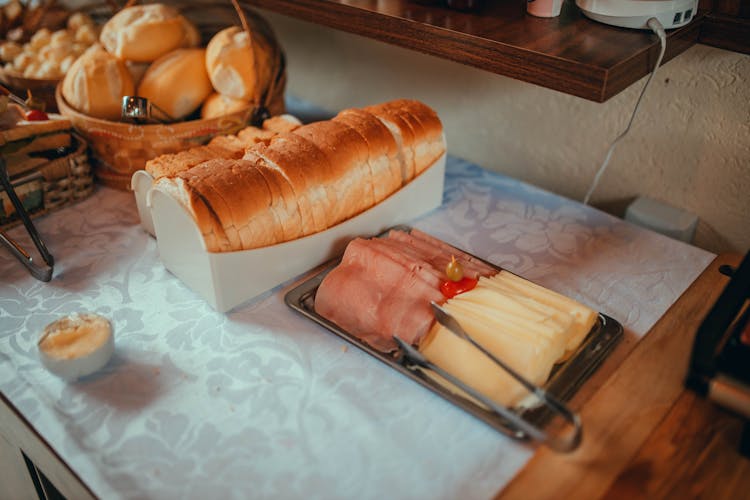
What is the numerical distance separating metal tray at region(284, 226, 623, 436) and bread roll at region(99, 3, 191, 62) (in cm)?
69

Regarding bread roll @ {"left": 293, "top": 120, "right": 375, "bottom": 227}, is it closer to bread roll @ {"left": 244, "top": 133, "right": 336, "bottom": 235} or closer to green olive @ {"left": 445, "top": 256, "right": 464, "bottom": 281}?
bread roll @ {"left": 244, "top": 133, "right": 336, "bottom": 235}

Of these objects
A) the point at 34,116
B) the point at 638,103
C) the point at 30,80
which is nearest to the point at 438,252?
the point at 638,103

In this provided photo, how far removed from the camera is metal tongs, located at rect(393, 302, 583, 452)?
2.49 ft

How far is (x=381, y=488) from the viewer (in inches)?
29.6

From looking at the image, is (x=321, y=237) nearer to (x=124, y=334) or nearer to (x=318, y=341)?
(x=318, y=341)

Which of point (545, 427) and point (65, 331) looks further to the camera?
point (65, 331)

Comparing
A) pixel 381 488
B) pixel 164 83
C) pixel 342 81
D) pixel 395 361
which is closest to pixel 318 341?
pixel 395 361

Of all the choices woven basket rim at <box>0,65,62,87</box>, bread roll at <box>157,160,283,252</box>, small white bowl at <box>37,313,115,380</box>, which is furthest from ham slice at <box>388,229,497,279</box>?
woven basket rim at <box>0,65,62,87</box>

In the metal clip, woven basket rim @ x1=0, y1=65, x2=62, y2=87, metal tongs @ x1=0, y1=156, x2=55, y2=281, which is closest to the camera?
metal tongs @ x1=0, y1=156, x2=55, y2=281

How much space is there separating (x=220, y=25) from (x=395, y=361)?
1141 mm

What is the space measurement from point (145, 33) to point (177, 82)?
5.4 inches

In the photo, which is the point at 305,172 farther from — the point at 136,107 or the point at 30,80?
the point at 30,80

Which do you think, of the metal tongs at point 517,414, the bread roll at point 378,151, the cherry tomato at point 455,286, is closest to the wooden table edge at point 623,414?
the metal tongs at point 517,414

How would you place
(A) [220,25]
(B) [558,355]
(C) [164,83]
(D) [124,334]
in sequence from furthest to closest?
(A) [220,25] < (C) [164,83] < (D) [124,334] < (B) [558,355]
